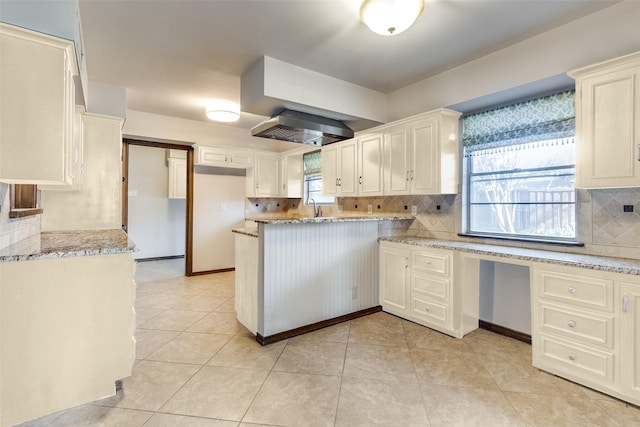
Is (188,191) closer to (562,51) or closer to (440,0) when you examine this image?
(440,0)

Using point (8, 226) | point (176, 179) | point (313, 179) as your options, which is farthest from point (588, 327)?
point (176, 179)

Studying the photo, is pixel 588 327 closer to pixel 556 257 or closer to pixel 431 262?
pixel 556 257

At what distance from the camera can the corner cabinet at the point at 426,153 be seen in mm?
3127

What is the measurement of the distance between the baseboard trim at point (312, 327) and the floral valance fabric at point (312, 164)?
2.58 m

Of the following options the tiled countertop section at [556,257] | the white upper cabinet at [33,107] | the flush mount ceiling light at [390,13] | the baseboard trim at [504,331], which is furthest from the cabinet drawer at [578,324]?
the white upper cabinet at [33,107]

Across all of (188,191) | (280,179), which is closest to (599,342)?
(280,179)

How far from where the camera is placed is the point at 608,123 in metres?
2.07

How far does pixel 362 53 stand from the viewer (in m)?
2.75

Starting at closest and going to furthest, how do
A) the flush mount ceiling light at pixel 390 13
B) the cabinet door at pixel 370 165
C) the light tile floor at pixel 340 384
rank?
the light tile floor at pixel 340 384, the flush mount ceiling light at pixel 390 13, the cabinet door at pixel 370 165

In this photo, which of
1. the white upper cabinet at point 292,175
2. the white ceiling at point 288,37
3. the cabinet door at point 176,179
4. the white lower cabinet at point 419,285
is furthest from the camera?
the cabinet door at point 176,179

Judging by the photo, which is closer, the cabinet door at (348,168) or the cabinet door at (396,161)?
the cabinet door at (396,161)

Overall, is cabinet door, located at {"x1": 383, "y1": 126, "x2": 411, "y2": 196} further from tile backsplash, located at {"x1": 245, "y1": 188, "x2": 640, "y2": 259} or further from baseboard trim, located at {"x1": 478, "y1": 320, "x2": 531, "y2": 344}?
baseboard trim, located at {"x1": 478, "y1": 320, "x2": 531, "y2": 344}

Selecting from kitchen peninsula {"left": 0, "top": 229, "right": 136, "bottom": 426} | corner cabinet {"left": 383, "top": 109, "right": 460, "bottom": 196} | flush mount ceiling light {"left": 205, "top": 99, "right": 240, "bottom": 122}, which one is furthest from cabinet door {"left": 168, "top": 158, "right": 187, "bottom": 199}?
kitchen peninsula {"left": 0, "top": 229, "right": 136, "bottom": 426}

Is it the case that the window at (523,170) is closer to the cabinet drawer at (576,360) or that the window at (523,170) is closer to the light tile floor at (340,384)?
the cabinet drawer at (576,360)
